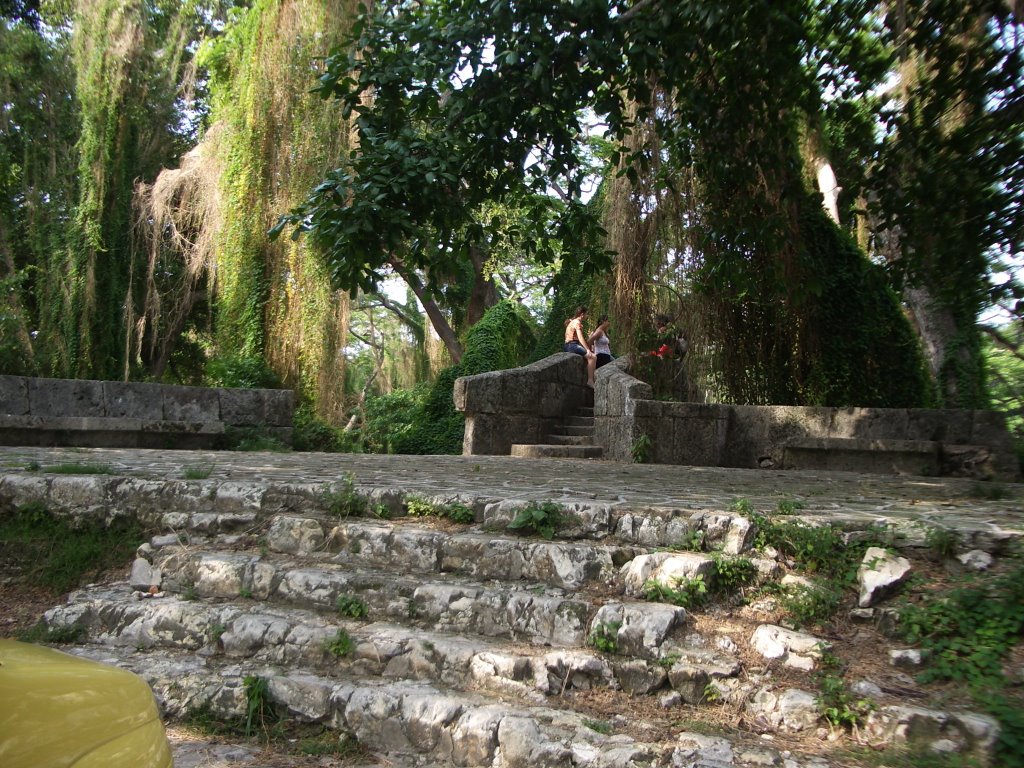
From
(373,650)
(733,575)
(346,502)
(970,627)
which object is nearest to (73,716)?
(373,650)

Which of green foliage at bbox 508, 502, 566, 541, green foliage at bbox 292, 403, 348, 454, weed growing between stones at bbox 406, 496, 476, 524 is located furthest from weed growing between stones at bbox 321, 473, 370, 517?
green foliage at bbox 292, 403, 348, 454

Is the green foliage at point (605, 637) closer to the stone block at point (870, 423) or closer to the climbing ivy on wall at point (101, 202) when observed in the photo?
the stone block at point (870, 423)

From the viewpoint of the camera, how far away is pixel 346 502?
4.85 meters

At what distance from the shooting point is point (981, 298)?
21.4 ft

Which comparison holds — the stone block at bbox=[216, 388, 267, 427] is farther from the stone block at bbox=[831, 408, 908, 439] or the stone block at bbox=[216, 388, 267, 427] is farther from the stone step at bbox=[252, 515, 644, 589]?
the stone block at bbox=[831, 408, 908, 439]

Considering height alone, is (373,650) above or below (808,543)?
below

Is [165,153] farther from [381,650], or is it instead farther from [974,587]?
[974,587]

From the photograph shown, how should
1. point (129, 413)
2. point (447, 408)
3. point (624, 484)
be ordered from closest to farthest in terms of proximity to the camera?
point (624, 484) → point (129, 413) → point (447, 408)

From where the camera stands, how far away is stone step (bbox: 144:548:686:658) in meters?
3.57

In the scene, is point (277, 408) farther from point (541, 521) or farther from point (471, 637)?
point (471, 637)

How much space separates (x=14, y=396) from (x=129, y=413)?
1.22 m

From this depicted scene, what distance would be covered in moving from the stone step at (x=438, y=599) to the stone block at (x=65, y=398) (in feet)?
18.0

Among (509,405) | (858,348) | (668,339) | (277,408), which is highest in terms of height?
(668,339)

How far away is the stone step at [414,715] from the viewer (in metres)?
2.95
